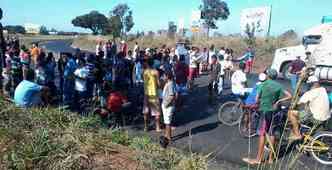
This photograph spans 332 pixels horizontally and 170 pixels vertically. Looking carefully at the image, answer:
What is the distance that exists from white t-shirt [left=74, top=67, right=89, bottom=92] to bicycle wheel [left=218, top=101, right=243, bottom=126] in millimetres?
3891

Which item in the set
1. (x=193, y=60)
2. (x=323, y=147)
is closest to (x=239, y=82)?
(x=323, y=147)

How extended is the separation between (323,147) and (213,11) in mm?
54359

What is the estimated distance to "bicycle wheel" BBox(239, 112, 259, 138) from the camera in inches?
369

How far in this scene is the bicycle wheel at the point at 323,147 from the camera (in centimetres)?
760

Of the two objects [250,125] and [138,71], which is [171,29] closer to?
[138,71]

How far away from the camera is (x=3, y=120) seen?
193 inches

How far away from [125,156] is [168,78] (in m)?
4.84

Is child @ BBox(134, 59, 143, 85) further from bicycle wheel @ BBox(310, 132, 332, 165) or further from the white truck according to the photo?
bicycle wheel @ BBox(310, 132, 332, 165)

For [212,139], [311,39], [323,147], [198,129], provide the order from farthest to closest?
[311,39] < [198,129] < [212,139] < [323,147]

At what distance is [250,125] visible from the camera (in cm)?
940

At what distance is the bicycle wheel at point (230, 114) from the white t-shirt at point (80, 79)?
12.8 feet

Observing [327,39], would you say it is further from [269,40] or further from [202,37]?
[202,37]

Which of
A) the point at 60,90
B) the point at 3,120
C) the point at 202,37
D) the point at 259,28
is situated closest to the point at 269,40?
the point at 259,28

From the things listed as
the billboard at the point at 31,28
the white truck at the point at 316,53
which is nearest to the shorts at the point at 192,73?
the white truck at the point at 316,53
